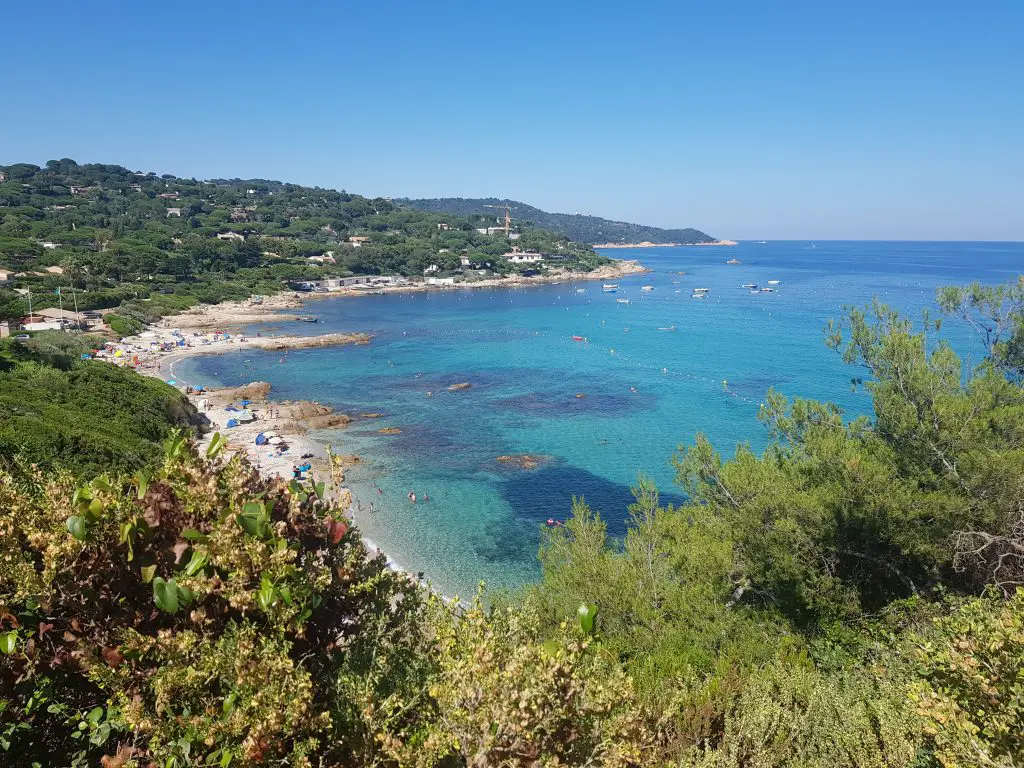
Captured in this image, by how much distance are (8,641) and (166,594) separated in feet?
2.68

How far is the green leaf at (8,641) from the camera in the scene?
3.36 meters

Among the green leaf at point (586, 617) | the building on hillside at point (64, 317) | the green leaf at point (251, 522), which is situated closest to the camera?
the green leaf at point (251, 522)

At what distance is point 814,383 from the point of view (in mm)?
38625

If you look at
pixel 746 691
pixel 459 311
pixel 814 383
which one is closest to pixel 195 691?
pixel 746 691

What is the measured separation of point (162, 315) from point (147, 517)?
65.3 m

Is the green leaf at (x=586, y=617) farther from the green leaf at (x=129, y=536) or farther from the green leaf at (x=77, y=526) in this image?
the green leaf at (x=77, y=526)

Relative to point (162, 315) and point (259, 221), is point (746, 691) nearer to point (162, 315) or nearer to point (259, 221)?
point (162, 315)

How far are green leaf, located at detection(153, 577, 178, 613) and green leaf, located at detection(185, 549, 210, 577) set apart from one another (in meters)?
0.12

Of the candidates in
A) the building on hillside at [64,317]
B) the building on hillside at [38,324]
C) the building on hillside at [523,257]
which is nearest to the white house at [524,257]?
the building on hillside at [523,257]

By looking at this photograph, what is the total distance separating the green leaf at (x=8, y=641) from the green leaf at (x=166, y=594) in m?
0.72

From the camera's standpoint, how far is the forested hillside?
6438 cm

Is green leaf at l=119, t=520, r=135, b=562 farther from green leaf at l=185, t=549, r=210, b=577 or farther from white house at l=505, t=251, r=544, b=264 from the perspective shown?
white house at l=505, t=251, r=544, b=264

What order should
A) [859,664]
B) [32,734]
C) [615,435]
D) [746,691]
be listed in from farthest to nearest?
[615,435] < [859,664] < [746,691] < [32,734]

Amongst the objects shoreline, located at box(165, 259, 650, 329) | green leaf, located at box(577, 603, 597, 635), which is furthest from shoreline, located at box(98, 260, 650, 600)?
green leaf, located at box(577, 603, 597, 635)
